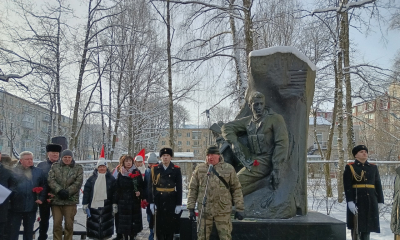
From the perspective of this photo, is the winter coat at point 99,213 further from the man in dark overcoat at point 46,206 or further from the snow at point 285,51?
the snow at point 285,51

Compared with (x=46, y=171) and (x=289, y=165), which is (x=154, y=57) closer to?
(x=46, y=171)

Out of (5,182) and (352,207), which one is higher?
(5,182)

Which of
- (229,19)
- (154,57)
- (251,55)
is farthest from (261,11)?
(251,55)

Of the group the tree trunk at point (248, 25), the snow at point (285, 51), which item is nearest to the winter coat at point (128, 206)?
the snow at point (285, 51)

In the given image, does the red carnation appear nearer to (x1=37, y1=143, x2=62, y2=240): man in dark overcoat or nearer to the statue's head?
(x1=37, y1=143, x2=62, y2=240): man in dark overcoat

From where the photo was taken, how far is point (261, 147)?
5.51m

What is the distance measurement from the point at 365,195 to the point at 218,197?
255cm

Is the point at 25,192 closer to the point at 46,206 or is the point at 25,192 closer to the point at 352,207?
the point at 46,206

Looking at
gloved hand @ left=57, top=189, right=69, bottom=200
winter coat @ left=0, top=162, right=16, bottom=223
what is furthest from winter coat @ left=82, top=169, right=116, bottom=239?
winter coat @ left=0, top=162, right=16, bottom=223

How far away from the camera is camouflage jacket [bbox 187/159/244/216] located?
4234 mm

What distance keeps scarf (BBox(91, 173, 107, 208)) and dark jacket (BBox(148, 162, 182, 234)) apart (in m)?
1.12

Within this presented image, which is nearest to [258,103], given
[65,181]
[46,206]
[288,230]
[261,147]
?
[261,147]

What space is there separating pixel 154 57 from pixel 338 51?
877cm

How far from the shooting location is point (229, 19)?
497 inches
